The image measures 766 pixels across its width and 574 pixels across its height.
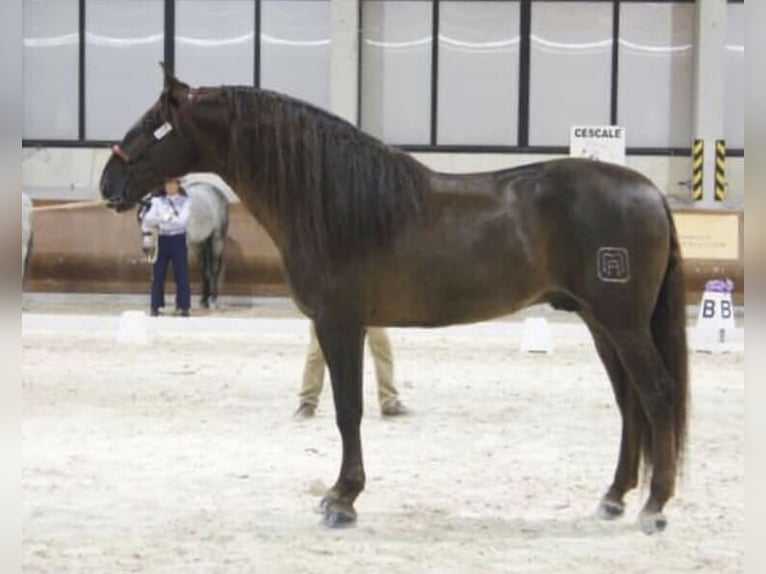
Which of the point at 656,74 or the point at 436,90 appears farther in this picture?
the point at 436,90

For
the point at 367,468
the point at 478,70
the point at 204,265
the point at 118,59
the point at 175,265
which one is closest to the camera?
the point at 367,468

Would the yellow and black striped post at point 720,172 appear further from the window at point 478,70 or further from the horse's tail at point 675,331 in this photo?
the horse's tail at point 675,331

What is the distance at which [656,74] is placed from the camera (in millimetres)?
17578

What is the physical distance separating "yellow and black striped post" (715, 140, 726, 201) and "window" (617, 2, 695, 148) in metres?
0.65

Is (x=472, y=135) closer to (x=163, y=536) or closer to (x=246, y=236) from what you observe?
(x=246, y=236)

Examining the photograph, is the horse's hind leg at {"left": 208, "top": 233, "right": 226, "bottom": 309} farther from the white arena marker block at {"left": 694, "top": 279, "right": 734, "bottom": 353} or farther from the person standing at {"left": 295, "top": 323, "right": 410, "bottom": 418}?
the person standing at {"left": 295, "top": 323, "right": 410, "bottom": 418}

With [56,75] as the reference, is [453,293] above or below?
below

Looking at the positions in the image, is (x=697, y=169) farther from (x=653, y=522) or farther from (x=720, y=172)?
(x=653, y=522)

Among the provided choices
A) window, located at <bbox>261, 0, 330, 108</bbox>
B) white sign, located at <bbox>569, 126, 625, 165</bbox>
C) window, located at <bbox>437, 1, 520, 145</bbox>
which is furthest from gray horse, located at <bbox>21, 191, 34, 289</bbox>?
window, located at <bbox>437, 1, 520, 145</bbox>

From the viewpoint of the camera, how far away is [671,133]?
17562 mm

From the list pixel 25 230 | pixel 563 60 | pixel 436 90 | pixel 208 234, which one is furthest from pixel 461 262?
pixel 563 60

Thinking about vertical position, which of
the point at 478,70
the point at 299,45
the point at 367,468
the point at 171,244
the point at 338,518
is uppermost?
the point at 299,45

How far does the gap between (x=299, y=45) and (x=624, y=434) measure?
13608 mm

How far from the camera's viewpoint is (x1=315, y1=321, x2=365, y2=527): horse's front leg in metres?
4.82
